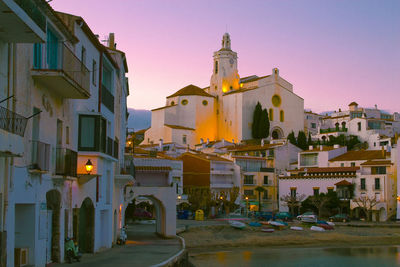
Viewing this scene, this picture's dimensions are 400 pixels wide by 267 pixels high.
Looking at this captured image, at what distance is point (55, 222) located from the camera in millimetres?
17750

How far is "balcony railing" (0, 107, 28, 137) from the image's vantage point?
12273mm

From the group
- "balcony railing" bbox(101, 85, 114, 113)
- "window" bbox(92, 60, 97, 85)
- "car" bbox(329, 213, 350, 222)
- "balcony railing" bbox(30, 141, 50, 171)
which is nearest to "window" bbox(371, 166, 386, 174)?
"car" bbox(329, 213, 350, 222)

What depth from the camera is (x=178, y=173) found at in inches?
2574

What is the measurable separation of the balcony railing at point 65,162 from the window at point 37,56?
3.08m

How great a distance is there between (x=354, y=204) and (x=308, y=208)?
18.8ft

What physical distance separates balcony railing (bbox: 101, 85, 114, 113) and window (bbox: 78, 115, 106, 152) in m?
3.87

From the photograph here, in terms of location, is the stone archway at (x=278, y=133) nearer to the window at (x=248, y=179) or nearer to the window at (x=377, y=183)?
the window at (x=248, y=179)

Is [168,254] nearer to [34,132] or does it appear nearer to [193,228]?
[34,132]

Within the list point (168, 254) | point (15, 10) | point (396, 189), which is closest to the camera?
point (15, 10)

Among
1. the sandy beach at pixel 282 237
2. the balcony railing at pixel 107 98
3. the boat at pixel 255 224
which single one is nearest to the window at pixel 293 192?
the sandy beach at pixel 282 237

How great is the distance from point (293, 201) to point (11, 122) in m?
57.5

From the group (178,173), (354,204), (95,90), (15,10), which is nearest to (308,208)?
(354,204)

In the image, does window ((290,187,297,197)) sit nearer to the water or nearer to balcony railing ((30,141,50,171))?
the water

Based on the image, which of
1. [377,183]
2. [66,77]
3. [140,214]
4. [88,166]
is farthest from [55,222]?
[377,183]
